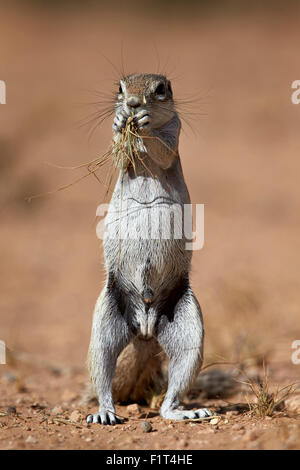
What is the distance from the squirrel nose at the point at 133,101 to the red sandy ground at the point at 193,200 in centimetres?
83

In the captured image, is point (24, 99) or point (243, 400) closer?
point (243, 400)

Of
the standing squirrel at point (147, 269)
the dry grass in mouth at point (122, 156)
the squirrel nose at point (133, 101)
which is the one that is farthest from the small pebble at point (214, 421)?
the squirrel nose at point (133, 101)

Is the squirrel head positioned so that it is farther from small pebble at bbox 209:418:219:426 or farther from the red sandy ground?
small pebble at bbox 209:418:219:426

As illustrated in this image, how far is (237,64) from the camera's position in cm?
2272

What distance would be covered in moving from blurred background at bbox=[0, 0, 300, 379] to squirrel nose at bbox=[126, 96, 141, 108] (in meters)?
0.63

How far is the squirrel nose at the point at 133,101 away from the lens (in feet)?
17.5

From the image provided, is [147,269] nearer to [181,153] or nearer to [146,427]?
[146,427]

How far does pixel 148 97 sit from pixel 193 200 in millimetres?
8179

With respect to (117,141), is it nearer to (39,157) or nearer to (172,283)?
(172,283)

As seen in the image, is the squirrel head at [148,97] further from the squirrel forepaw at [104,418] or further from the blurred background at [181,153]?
the squirrel forepaw at [104,418]

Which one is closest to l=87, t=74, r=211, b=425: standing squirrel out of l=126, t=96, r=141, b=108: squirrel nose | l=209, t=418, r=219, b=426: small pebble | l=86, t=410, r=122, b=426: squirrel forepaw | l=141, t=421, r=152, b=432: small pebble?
l=126, t=96, r=141, b=108: squirrel nose

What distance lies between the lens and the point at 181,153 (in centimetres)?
1695

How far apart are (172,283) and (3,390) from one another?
2442mm
